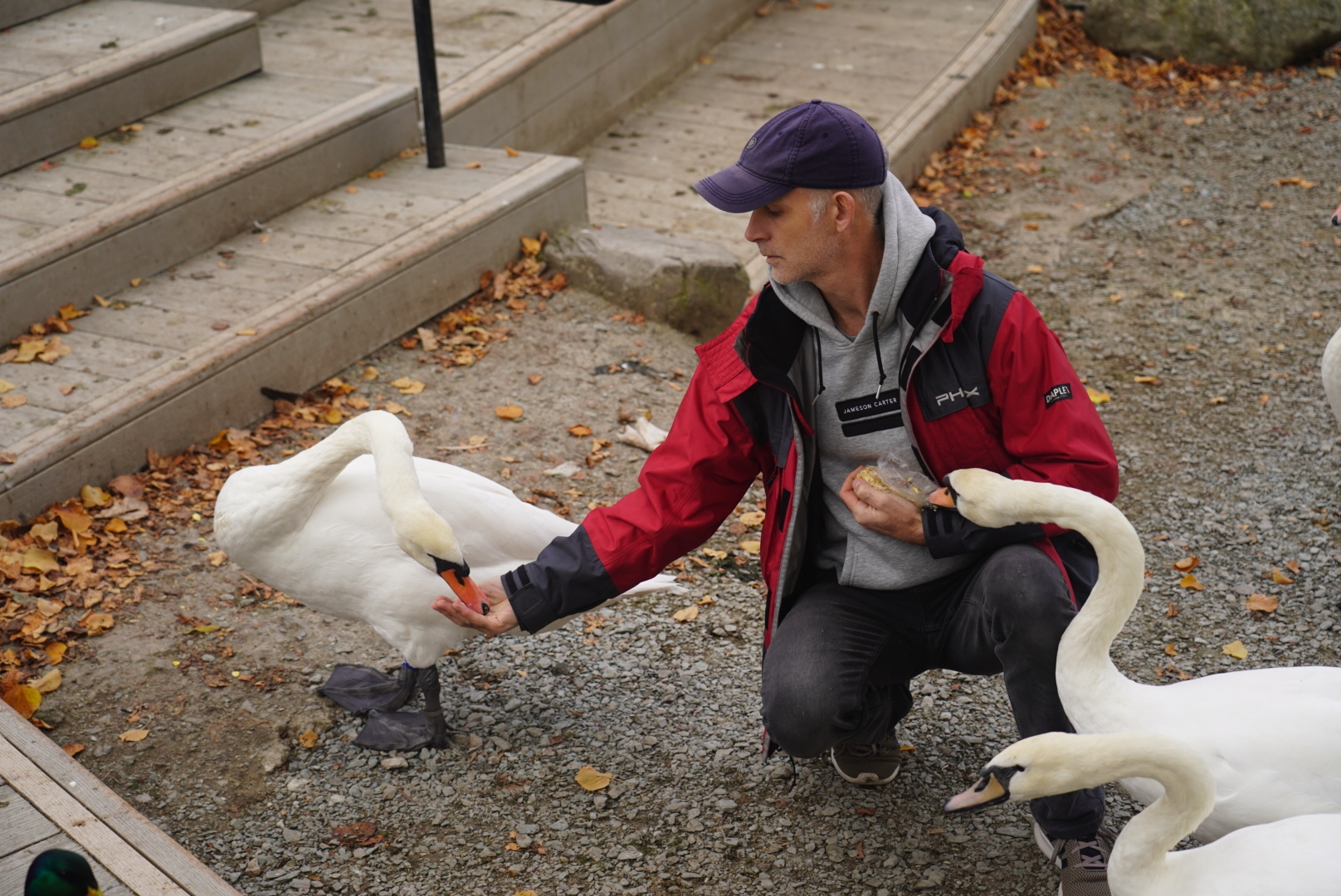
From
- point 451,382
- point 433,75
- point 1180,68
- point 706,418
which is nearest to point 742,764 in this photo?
point 706,418

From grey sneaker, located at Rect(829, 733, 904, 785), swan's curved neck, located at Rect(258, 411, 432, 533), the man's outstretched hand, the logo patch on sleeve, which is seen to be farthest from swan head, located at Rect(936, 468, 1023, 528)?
swan's curved neck, located at Rect(258, 411, 432, 533)

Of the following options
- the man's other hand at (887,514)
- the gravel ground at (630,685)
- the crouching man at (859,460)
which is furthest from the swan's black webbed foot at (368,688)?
the man's other hand at (887,514)

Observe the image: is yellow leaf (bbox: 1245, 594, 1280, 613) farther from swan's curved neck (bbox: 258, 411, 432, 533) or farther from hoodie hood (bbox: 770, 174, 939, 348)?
swan's curved neck (bbox: 258, 411, 432, 533)

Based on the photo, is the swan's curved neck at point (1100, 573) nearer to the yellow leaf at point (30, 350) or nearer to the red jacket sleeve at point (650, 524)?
the red jacket sleeve at point (650, 524)

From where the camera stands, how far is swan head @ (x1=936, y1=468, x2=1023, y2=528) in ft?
9.20

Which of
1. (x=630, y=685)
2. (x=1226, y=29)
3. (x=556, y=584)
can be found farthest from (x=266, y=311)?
(x=1226, y=29)

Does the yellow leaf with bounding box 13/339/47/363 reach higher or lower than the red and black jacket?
lower

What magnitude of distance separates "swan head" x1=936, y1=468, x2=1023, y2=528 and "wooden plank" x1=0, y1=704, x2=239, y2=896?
6.45 feet

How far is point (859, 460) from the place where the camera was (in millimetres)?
3266

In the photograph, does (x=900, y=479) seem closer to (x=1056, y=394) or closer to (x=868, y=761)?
(x=1056, y=394)

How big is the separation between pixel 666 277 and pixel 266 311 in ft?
6.96

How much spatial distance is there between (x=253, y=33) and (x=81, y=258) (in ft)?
8.16

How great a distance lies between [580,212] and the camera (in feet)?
23.4

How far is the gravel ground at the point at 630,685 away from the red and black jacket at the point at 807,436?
72 centimetres
